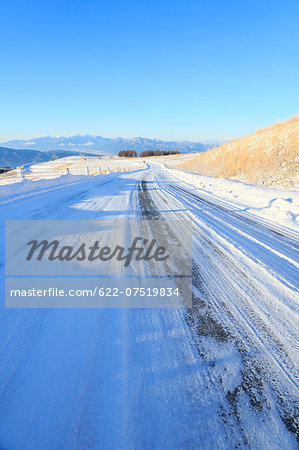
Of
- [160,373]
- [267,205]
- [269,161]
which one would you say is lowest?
[160,373]

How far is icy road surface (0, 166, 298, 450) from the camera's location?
1205 mm

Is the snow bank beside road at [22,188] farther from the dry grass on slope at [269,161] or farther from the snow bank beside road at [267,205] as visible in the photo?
the dry grass on slope at [269,161]

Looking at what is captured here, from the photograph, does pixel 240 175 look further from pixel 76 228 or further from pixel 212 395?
pixel 212 395

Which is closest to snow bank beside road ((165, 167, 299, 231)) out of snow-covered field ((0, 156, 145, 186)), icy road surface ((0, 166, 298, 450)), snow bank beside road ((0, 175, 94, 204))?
icy road surface ((0, 166, 298, 450))

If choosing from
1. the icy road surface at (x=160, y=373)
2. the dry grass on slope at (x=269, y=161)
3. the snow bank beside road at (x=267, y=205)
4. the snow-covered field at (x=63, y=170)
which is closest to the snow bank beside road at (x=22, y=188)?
the snow-covered field at (x=63, y=170)

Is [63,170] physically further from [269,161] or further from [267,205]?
[267,205]

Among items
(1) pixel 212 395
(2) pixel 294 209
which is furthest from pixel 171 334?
(2) pixel 294 209

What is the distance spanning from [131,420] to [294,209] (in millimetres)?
6456

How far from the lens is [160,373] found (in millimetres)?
1531

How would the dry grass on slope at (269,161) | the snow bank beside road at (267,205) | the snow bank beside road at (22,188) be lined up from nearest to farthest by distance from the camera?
the snow bank beside road at (267,205)
the snow bank beside road at (22,188)
the dry grass on slope at (269,161)

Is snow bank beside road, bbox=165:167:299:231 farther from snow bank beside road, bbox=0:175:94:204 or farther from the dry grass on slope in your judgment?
snow bank beside road, bbox=0:175:94:204

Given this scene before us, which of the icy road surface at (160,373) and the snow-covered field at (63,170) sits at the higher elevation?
the snow-covered field at (63,170)

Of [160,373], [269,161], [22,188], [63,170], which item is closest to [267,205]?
[160,373]

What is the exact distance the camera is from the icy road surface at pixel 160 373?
121 cm
